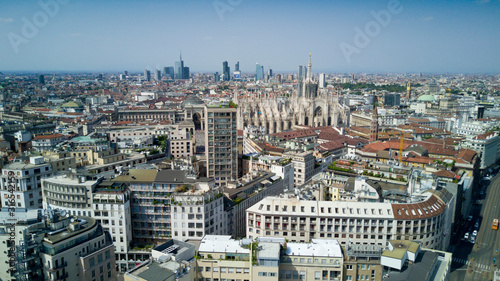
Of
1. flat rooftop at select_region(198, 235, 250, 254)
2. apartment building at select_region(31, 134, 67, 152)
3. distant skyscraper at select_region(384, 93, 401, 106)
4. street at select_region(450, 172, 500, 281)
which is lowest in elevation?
street at select_region(450, 172, 500, 281)

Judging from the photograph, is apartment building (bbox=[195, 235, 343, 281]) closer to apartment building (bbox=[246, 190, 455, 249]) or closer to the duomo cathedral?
apartment building (bbox=[246, 190, 455, 249])

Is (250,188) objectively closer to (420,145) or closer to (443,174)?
(443,174)

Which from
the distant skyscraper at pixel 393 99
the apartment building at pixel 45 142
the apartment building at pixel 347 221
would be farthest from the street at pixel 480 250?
the distant skyscraper at pixel 393 99

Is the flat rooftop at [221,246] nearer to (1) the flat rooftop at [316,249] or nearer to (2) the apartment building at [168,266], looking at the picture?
(2) the apartment building at [168,266]

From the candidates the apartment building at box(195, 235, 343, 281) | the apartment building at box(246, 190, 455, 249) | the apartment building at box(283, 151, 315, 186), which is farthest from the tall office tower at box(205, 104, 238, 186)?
the apartment building at box(195, 235, 343, 281)

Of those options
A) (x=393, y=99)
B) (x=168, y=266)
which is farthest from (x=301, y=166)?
(x=393, y=99)
